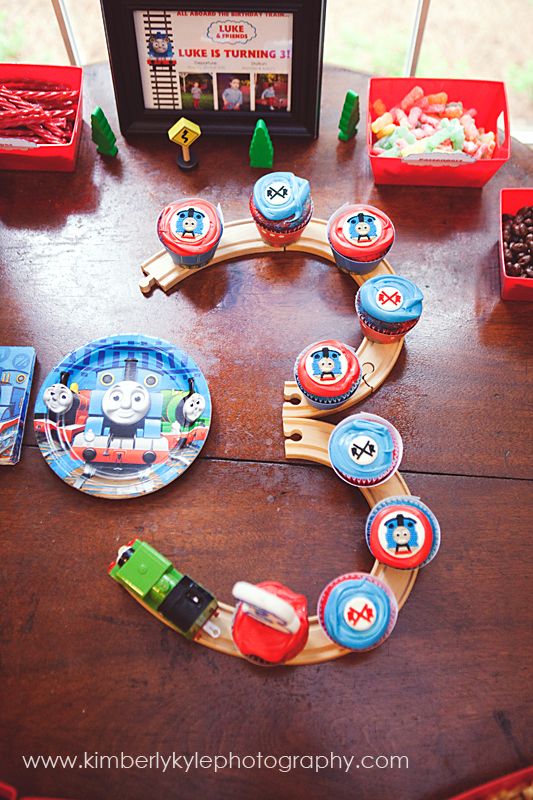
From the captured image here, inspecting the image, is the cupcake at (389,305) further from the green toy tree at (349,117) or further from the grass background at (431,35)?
the grass background at (431,35)

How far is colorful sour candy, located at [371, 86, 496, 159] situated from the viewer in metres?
1.80

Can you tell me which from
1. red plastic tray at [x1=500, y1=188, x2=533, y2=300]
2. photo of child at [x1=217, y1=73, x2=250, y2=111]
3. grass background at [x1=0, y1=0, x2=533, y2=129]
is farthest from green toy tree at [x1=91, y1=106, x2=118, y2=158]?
grass background at [x1=0, y1=0, x2=533, y2=129]

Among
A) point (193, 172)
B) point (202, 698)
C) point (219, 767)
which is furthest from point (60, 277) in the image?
point (219, 767)

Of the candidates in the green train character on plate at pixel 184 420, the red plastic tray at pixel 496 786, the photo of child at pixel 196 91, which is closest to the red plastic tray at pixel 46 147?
the photo of child at pixel 196 91

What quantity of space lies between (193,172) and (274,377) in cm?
62

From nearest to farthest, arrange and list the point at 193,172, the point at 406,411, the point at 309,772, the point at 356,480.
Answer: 1. the point at 309,772
2. the point at 356,480
3. the point at 406,411
4. the point at 193,172

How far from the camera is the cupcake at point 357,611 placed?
4.43 feet

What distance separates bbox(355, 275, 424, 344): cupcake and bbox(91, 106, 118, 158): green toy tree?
772 mm

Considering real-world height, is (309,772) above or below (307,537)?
below

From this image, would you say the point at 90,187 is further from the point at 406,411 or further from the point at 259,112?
the point at 406,411

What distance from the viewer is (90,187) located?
1.87 metres

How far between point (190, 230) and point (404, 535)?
83cm

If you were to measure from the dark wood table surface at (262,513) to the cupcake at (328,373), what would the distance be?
0.37ft

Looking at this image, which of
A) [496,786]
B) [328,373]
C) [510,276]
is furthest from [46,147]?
[496,786]
